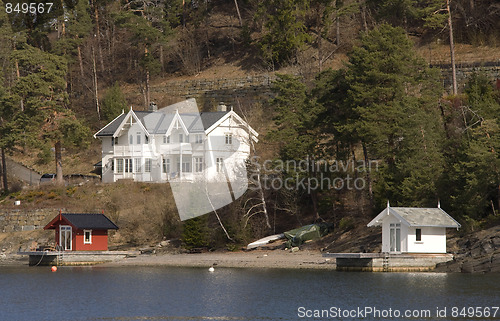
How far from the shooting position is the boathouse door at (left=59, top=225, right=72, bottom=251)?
173 feet

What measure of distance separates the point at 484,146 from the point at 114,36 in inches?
2457

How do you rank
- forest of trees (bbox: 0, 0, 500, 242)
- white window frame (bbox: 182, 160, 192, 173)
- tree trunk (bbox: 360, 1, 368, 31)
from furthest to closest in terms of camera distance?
tree trunk (bbox: 360, 1, 368, 31), white window frame (bbox: 182, 160, 192, 173), forest of trees (bbox: 0, 0, 500, 242)

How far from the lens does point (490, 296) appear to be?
3288cm

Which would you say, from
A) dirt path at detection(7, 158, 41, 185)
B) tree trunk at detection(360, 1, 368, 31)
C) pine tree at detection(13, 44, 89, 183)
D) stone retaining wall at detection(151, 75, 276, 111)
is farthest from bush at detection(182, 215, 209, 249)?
tree trunk at detection(360, 1, 368, 31)

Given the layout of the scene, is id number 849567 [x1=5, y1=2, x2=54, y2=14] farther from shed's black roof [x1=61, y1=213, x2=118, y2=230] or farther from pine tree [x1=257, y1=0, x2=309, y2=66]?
shed's black roof [x1=61, y1=213, x2=118, y2=230]

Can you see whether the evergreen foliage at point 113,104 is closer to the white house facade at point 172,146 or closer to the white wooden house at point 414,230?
the white house facade at point 172,146

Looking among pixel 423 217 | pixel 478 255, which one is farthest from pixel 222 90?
pixel 478 255

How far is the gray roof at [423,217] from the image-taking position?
42.5m

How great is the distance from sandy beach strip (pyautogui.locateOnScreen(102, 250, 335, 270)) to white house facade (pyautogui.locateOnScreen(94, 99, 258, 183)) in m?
15.5

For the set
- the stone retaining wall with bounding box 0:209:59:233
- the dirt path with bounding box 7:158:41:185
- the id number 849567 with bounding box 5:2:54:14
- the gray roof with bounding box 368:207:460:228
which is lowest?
the stone retaining wall with bounding box 0:209:59:233

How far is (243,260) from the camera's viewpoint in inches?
1921

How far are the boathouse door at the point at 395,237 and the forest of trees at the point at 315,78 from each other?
12.5 ft

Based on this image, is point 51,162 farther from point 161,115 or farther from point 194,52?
point 194,52

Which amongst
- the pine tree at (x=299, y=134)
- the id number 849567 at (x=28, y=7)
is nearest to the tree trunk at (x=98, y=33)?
the id number 849567 at (x=28, y=7)
